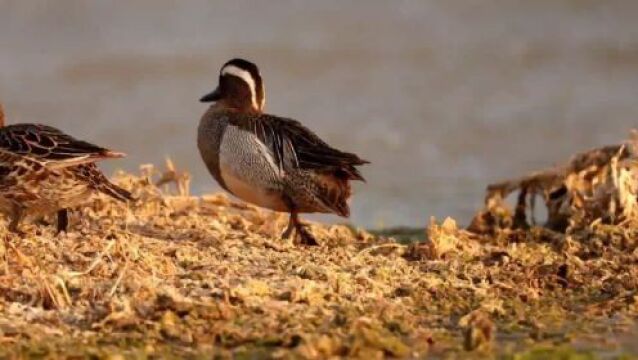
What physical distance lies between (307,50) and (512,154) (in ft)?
13.2

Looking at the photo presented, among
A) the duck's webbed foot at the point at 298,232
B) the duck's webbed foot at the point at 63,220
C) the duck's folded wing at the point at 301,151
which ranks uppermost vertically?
the duck's folded wing at the point at 301,151

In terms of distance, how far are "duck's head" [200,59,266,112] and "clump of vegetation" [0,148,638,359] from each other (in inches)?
44.3

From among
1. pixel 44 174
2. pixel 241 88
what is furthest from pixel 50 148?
pixel 241 88

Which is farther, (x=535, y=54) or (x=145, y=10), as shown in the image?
(x=145, y=10)

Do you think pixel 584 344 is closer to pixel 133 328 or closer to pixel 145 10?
pixel 133 328

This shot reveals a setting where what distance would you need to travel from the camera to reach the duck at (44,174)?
8602 mm

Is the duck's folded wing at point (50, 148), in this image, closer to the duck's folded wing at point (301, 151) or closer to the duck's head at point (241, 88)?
the duck's folded wing at point (301, 151)

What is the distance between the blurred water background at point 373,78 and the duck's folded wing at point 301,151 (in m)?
3.36

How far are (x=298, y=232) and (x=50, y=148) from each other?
156 centimetres

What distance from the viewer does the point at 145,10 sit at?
19953 millimetres

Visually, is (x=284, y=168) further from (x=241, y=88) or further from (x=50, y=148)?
(x=50, y=148)

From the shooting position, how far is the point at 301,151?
9492 millimetres

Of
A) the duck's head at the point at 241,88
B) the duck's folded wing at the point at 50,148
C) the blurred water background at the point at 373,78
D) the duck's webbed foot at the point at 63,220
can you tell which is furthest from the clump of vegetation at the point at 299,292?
the blurred water background at the point at 373,78

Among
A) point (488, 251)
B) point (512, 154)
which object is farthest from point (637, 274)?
point (512, 154)
